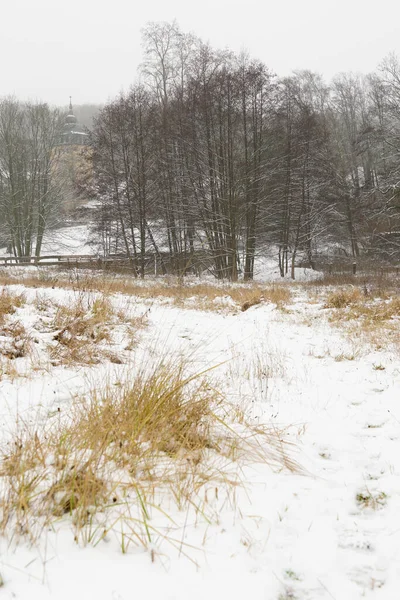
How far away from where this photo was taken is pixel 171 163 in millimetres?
20156

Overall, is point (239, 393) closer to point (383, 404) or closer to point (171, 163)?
point (383, 404)

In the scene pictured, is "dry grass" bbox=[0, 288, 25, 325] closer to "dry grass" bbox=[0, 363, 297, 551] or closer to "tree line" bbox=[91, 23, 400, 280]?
"dry grass" bbox=[0, 363, 297, 551]

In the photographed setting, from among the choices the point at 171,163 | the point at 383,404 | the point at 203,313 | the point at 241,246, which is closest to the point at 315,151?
the point at 241,246

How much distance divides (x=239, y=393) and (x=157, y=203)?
725 inches

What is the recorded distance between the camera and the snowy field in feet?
4.56

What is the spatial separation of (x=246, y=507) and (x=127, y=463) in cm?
64

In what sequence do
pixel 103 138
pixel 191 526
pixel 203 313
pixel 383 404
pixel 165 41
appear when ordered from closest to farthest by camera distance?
pixel 191 526 → pixel 383 404 → pixel 203 313 → pixel 103 138 → pixel 165 41

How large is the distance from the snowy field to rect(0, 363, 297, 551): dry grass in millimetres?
21

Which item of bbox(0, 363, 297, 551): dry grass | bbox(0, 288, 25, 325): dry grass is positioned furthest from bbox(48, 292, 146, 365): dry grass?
bbox(0, 363, 297, 551): dry grass

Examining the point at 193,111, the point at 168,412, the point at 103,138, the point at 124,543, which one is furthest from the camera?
the point at 103,138

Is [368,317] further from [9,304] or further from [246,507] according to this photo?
[246,507]

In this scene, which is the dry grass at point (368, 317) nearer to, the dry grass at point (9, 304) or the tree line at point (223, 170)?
the dry grass at point (9, 304)

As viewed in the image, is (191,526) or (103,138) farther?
(103,138)

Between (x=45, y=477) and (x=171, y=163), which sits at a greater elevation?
(x=171, y=163)
